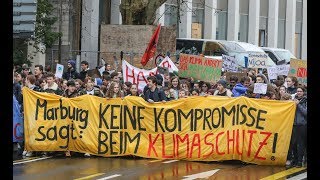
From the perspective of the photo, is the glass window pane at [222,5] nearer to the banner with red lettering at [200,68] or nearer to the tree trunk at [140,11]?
the tree trunk at [140,11]

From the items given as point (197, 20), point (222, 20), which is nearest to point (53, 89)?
point (197, 20)

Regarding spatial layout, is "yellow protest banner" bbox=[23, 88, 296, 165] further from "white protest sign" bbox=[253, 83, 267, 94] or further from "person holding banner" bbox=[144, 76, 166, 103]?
"white protest sign" bbox=[253, 83, 267, 94]

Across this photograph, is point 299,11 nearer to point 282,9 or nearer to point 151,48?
point 282,9

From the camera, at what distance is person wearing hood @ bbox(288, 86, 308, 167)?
44.7 feet

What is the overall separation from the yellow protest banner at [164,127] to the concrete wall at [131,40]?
8.41 meters

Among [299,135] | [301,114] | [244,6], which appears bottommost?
[299,135]

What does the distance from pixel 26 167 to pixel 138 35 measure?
11134mm

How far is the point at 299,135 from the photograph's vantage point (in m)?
13.7

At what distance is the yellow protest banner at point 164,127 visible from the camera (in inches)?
545

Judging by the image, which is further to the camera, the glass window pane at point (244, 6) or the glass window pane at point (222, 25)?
the glass window pane at point (244, 6)

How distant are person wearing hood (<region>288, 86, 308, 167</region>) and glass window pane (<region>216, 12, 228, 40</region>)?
33138 millimetres

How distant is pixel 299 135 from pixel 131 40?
11018mm

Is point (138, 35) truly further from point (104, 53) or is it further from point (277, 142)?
point (277, 142)

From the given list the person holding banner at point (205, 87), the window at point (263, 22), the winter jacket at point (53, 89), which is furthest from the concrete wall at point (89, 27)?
the winter jacket at point (53, 89)
